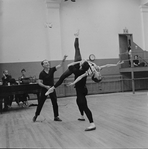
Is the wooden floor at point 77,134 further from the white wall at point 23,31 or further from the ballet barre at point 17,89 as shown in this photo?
the white wall at point 23,31

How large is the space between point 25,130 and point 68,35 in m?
7.82

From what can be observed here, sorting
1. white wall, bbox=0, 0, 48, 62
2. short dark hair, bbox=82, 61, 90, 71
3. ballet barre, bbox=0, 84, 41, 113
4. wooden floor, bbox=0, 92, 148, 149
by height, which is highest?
white wall, bbox=0, 0, 48, 62

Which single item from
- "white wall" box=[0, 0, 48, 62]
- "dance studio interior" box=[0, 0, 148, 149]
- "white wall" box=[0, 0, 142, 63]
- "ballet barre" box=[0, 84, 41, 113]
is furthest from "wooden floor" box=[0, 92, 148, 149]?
"white wall" box=[0, 0, 142, 63]

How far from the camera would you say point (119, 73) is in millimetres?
12281

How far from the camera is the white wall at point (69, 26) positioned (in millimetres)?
10625

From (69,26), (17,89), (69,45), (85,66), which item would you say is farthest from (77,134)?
(69,26)

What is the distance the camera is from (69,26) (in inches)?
453

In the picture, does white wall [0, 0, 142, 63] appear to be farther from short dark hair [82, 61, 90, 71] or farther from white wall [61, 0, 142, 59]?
short dark hair [82, 61, 90, 71]

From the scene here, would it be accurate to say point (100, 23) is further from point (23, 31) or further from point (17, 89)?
point (17, 89)

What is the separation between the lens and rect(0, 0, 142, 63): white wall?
10625 millimetres

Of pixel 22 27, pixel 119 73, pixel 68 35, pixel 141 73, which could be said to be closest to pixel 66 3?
pixel 68 35

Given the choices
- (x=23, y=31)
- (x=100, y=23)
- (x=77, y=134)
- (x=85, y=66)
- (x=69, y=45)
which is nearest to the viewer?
(x=77, y=134)

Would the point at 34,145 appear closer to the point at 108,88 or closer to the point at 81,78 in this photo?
the point at 81,78

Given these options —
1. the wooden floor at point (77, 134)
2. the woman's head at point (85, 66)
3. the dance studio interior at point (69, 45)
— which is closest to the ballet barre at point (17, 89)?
the dance studio interior at point (69, 45)
